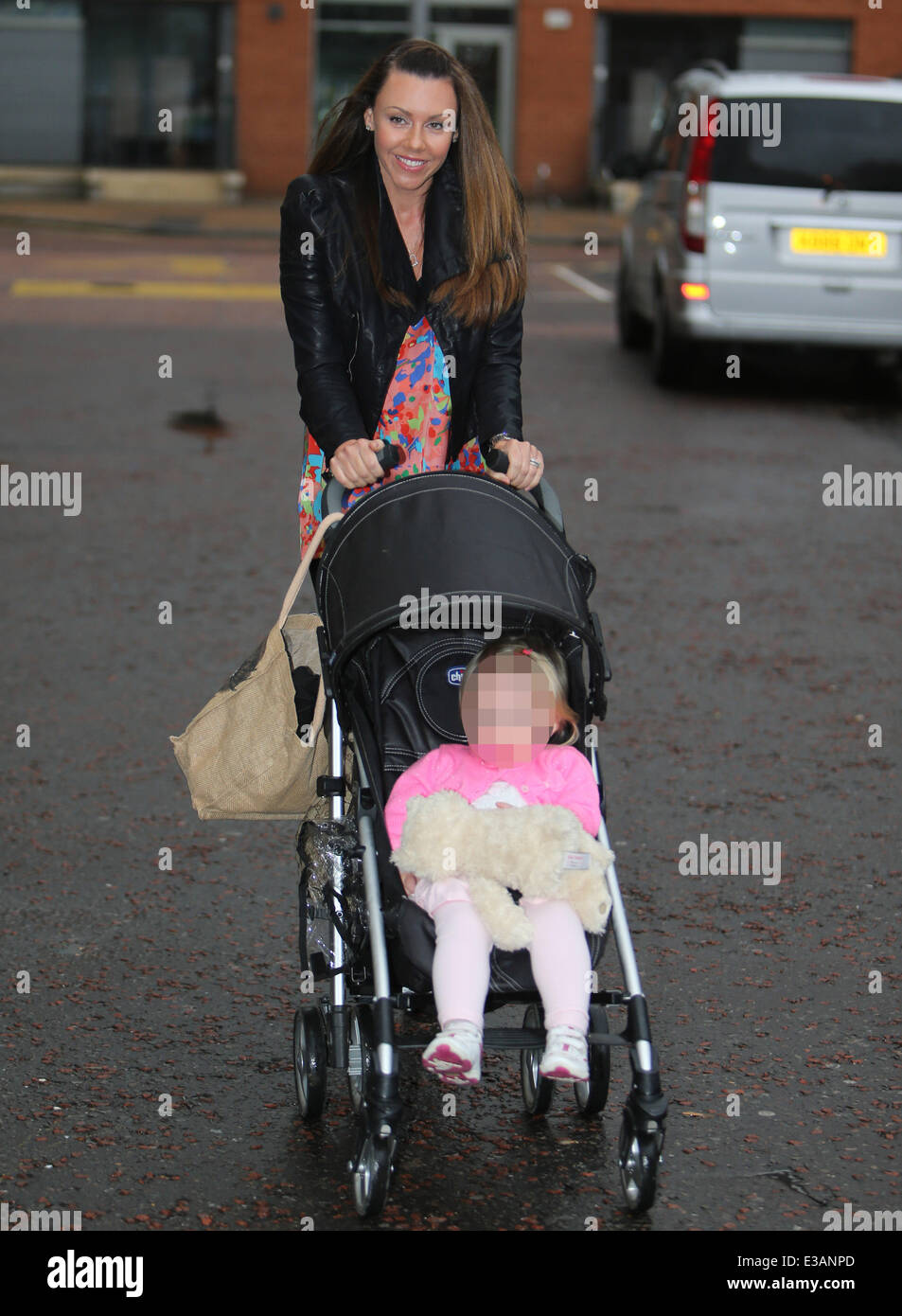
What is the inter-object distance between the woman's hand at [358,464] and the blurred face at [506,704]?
54 centimetres

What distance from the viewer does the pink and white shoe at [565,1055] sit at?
3381 millimetres

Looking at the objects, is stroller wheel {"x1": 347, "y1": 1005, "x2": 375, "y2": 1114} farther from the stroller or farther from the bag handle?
the bag handle

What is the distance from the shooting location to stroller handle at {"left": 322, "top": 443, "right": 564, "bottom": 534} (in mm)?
3959

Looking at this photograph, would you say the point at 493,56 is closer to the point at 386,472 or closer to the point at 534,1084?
the point at 386,472

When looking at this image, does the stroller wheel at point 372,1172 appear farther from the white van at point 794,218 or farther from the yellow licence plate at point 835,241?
the yellow licence plate at point 835,241

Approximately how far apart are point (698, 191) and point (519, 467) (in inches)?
359

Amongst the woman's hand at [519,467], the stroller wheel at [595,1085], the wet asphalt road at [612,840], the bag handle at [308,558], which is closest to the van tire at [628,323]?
the wet asphalt road at [612,840]

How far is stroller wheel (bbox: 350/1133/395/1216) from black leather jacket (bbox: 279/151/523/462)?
1493 mm

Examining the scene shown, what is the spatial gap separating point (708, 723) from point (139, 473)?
497cm

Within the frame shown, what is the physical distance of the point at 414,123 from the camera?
4.12 meters

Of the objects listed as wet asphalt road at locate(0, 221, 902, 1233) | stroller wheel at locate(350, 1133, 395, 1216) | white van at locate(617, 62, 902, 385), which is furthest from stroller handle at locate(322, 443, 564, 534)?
white van at locate(617, 62, 902, 385)

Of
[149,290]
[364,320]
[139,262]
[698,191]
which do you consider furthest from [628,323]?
[364,320]

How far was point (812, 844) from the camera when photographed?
5504mm
